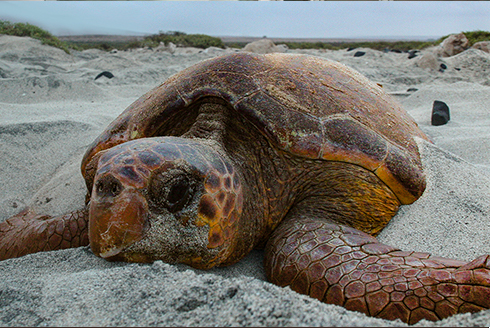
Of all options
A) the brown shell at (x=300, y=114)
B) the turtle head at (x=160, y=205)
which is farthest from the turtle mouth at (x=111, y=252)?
the brown shell at (x=300, y=114)

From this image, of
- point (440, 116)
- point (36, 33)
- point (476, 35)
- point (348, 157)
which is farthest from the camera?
point (476, 35)

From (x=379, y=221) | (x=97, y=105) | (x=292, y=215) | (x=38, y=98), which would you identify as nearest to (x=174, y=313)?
(x=292, y=215)

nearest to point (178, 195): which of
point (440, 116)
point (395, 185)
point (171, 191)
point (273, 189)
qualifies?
point (171, 191)

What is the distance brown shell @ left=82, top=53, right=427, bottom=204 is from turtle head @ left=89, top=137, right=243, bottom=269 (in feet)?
1.69

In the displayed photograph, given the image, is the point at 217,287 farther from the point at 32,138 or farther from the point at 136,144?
the point at 32,138

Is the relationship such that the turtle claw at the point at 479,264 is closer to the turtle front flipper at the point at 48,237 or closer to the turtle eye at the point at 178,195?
the turtle eye at the point at 178,195

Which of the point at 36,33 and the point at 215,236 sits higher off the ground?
the point at 36,33

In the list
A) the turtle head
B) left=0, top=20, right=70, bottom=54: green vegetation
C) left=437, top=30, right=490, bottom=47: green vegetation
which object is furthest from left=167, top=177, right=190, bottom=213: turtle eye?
left=437, top=30, right=490, bottom=47: green vegetation

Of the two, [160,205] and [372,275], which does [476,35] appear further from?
[160,205]

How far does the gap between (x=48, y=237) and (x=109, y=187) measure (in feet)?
2.74

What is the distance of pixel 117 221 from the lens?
123cm

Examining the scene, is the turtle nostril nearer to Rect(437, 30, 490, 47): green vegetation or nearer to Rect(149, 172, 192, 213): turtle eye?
Rect(149, 172, 192, 213): turtle eye

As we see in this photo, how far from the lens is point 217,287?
104 cm

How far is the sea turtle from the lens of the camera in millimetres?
1240
